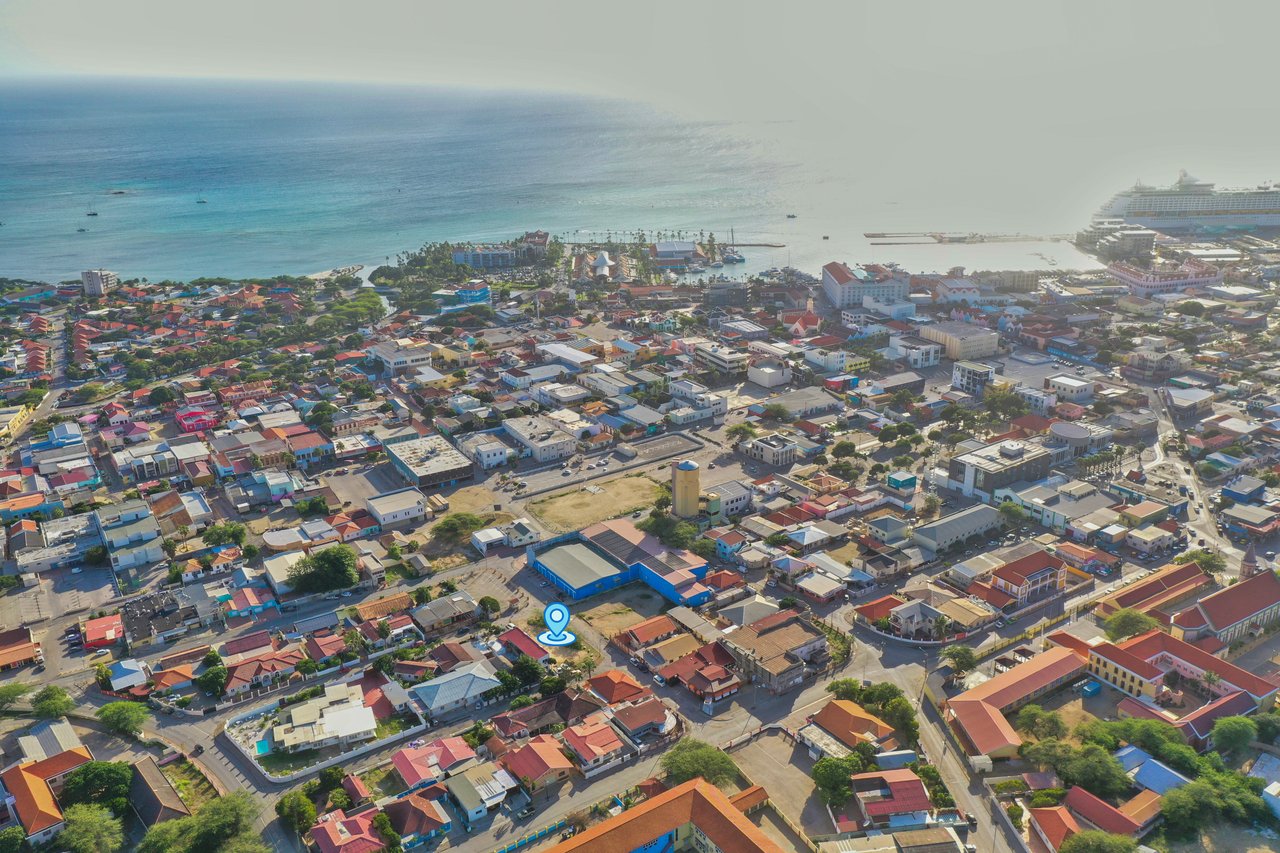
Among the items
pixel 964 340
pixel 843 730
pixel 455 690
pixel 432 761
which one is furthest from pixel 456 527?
pixel 964 340

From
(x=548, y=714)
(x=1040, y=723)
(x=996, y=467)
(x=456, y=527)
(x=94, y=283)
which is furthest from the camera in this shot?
(x=94, y=283)

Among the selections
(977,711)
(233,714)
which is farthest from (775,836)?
(233,714)

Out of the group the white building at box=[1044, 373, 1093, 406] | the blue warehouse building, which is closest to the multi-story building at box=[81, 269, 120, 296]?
the blue warehouse building

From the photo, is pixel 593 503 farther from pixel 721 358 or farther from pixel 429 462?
pixel 721 358

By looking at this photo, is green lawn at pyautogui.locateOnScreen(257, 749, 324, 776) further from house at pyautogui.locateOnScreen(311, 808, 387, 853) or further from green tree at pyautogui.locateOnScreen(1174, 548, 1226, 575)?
green tree at pyautogui.locateOnScreen(1174, 548, 1226, 575)

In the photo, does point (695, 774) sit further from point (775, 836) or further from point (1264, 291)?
point (1264, 291)

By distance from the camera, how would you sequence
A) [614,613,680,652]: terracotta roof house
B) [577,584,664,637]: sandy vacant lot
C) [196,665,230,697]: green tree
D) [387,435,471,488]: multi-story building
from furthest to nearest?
[387,435,471,488]: multi-story building < [577,584,664,637]: sandy vacant lot < [614,613,680,652]: terracotta roof house < [196,665,230,697]: green tree

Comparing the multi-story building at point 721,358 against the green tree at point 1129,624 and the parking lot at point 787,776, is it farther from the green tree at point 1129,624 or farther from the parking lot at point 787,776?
the parking lot at point 787,776
